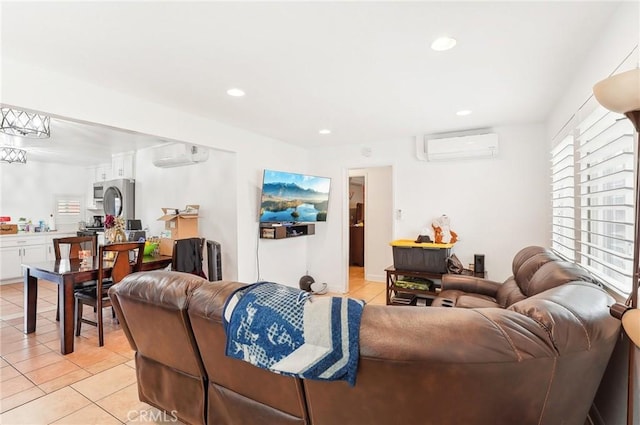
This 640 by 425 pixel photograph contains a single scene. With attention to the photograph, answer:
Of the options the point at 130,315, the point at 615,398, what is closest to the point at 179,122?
the point at 130,315

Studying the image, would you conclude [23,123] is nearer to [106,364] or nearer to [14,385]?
[14,385]

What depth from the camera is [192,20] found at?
5.49ft

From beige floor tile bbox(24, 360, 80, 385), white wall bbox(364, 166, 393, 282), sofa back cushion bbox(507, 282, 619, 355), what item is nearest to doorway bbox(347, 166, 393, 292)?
white wall bbox(364, 166, 393, 282)

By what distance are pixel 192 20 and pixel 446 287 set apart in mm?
3004

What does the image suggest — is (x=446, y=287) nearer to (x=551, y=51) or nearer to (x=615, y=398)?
(x=615, y=398)

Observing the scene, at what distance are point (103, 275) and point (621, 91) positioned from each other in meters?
3.89

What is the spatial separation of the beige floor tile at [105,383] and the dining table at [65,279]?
646mm

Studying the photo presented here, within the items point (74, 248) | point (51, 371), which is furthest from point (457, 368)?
point (74, 248)

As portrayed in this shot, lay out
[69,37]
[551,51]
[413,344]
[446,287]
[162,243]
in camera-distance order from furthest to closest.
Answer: [162,243]
[446,287]
[551,51]
[69,37]
[413,344]

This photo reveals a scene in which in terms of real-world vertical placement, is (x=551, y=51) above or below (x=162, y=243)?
above

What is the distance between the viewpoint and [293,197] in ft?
14.7

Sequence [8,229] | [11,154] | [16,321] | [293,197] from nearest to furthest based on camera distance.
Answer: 1. [16,321]
2. [293,197]
3. [11,154]
4. [8,229]

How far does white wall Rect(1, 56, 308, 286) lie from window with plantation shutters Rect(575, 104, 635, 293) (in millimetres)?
3407

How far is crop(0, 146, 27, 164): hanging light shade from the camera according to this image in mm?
4738
